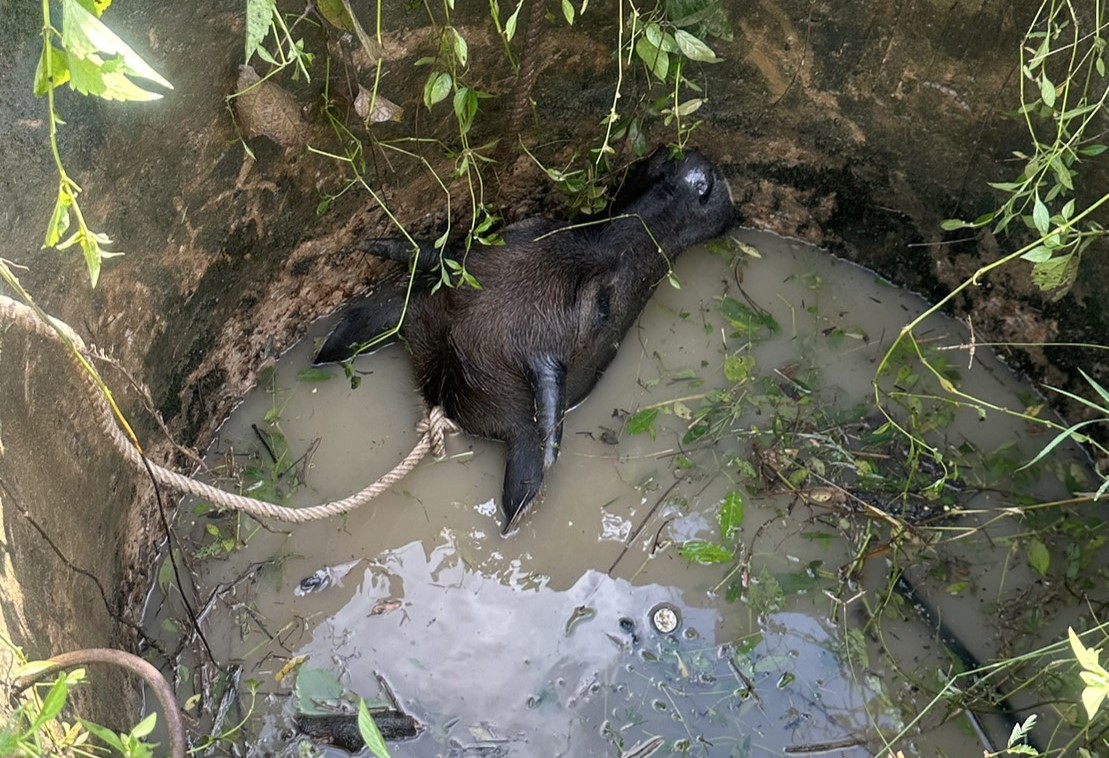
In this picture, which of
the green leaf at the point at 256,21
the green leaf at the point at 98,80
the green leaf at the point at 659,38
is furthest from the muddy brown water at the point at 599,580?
the green leaf at the point at 98,80

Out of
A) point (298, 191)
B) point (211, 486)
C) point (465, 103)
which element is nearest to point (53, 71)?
point (465, 103)

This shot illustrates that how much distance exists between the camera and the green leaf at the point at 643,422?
3291 millimetres

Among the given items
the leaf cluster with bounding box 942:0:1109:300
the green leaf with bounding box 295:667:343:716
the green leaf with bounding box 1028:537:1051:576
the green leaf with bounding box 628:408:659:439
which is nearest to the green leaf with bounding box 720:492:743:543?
the green leaf with bounding box 628:408:659:439

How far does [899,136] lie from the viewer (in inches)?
127

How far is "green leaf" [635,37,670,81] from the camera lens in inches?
103

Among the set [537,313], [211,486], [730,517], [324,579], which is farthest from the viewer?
[537,313]

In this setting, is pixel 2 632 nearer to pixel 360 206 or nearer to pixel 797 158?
pixel 360 206

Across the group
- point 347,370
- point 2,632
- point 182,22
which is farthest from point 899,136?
point 2,632

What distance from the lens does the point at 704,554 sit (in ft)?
10.1

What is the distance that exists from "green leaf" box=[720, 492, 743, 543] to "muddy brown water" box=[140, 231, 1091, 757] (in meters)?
0.04

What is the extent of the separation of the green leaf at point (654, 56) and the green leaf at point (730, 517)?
1.38m

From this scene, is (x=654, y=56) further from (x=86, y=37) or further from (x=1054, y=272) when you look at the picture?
(x=86, y=37)

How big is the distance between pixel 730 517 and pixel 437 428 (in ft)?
3.36

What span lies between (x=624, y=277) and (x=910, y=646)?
60.5 inches
